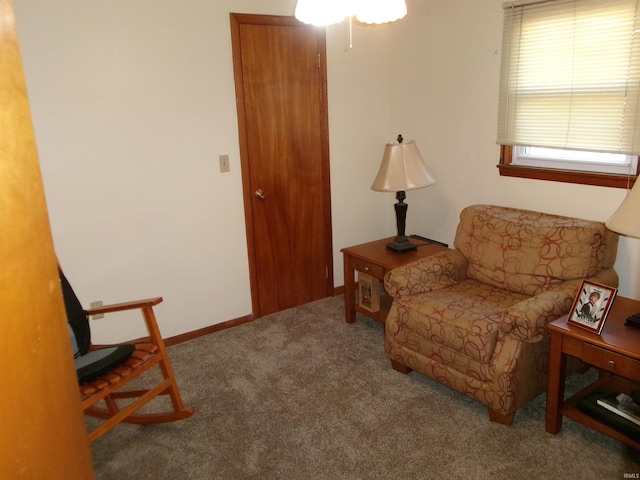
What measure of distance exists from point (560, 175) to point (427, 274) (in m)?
0.96

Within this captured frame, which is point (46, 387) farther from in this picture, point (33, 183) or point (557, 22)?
point (557, 22)

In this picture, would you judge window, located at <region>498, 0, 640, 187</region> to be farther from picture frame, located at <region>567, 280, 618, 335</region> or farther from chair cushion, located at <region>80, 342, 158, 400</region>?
chair cushion, located at <region>80, 342, 158, 400</region>

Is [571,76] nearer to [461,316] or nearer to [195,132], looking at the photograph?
[461,316]

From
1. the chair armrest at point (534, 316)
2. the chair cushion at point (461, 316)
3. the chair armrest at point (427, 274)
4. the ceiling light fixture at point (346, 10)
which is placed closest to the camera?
the ceiling light fixture at point (346, 10)

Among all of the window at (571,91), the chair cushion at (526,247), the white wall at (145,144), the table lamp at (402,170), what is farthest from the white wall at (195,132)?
the table lamp at (402,170)

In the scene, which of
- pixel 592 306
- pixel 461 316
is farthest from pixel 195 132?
pixel 592 306

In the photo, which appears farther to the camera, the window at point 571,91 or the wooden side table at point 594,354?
the window at point 571,91

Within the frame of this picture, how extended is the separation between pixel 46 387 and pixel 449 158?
3.05 meters

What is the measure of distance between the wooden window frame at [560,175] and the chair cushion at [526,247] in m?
0.25

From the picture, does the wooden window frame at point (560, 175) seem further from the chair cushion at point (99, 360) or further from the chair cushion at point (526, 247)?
the chair cushion at point (99, 360)

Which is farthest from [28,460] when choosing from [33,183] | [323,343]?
[323,343]

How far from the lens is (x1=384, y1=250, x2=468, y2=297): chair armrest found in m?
2.87

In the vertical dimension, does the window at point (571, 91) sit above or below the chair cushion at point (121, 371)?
above

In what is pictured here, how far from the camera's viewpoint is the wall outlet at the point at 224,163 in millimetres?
3340
